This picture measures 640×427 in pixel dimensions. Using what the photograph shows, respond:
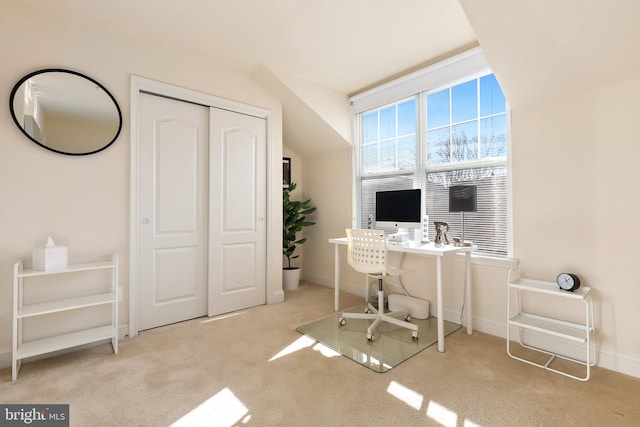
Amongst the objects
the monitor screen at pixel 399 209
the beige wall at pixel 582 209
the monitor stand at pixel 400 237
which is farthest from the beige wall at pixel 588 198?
the monitor stand at pixel 400 237

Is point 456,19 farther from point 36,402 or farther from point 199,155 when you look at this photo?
point 36,402

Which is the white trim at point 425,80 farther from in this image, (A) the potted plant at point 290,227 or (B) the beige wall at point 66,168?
(B) the beige wall at point 66,168

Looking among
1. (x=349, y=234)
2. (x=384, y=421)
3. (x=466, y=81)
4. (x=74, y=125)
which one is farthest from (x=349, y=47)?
(x=384, y=421)

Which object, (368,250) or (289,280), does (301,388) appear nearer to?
(368,250)

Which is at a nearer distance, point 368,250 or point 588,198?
point 588,198

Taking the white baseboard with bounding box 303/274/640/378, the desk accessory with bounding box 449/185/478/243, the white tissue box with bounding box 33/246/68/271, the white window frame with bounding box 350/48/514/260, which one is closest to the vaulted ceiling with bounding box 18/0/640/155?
the white window frame with bounding box 350/48/514/260

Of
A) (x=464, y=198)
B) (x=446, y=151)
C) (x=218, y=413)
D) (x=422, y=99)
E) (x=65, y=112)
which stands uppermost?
(x=422, y=99)

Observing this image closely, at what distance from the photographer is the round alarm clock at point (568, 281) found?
6.68 feet

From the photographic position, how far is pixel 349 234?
2.82 metres

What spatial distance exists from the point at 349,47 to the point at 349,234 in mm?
1749

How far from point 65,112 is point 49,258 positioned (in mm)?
1121

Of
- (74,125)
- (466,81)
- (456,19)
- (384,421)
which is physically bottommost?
(384,421)

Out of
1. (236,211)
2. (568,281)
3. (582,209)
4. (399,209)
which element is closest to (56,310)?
(236,211)

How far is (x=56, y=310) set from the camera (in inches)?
80.4
